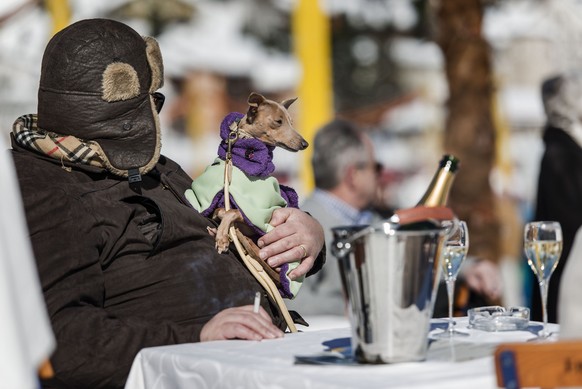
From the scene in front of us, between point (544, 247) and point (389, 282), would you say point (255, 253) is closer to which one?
point (544, 247)

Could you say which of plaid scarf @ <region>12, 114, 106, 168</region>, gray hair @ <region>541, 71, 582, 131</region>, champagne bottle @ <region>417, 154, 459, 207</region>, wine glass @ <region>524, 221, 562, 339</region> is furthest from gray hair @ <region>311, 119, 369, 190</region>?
champagne bottle @ <region>417, 154, 459, 207</region>

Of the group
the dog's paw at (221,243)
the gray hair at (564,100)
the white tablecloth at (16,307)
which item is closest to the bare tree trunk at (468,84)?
the gray hair at (564,100)

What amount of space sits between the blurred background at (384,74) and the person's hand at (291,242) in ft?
15.1

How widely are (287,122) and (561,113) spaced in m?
3.21

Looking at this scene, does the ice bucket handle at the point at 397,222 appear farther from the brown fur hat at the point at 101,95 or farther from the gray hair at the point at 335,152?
the gray hair at the point at 335,152

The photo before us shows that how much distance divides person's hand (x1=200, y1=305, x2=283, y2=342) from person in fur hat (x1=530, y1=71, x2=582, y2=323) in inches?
132

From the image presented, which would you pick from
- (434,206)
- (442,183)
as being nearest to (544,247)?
(442,183)

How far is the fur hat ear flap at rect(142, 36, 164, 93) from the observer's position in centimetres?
329

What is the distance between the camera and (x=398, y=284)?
2209mm

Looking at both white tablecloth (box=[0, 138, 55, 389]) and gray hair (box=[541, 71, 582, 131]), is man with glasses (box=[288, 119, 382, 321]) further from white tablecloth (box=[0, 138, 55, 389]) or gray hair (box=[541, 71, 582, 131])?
white tablecloth (box=[0, 138, 55, 389])

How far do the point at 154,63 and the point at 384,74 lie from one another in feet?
31.5

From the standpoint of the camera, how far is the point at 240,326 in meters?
2.70

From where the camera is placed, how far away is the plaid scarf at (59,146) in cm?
305

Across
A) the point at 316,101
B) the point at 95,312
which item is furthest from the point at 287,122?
the point at 316,101
